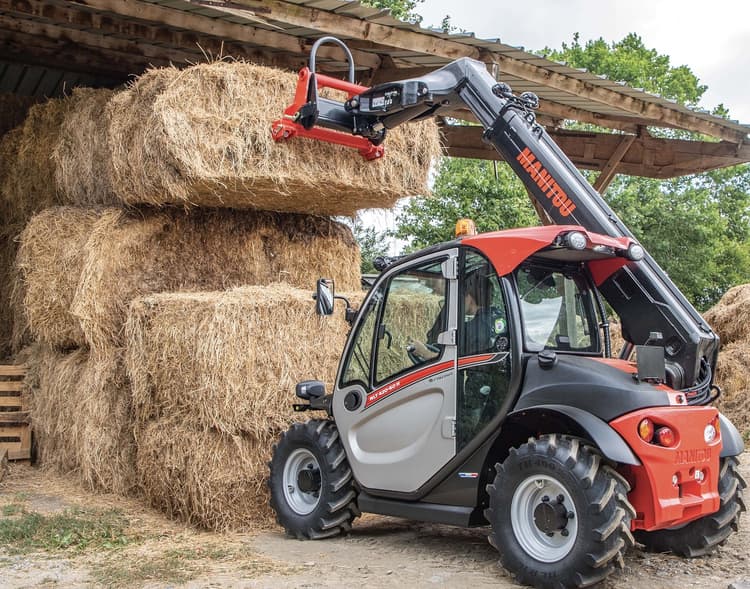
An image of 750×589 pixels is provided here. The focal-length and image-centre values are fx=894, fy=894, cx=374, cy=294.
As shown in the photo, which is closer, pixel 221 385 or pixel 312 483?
pixel 312 483

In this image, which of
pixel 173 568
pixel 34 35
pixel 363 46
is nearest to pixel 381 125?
pixel 363 46

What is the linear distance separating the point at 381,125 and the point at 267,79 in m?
1.05

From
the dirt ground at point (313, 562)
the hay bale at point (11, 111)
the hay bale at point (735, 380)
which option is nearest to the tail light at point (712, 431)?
the dirt ground at point (313, 562)

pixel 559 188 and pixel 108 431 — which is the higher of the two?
pixel 559 188

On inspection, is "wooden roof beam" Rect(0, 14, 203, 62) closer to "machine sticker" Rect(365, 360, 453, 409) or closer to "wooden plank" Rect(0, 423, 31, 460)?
"wooden plank" Rect(0, 423, 31, 460)

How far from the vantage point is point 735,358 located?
34.2 feet

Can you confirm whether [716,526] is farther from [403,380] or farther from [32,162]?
[32,162]

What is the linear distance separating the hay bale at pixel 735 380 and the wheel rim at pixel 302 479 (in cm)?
586

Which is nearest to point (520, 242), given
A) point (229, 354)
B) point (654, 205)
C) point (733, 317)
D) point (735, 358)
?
point (229, 354)

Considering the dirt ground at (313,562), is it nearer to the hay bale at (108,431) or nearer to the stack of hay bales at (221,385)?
the stack of hay bales at (221,385)

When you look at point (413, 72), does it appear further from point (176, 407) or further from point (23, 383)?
point (23, 383)

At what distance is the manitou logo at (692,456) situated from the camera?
4551 millimetres

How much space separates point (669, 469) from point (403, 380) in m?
1.73

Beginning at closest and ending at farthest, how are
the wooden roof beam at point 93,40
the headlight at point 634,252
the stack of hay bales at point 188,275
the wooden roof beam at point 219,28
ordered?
the headlight at point 634,252 → the stack of hay bales at point 188,275 → the wooden roof beam at point 219,28 → the wooden roof beam at point 93,40
